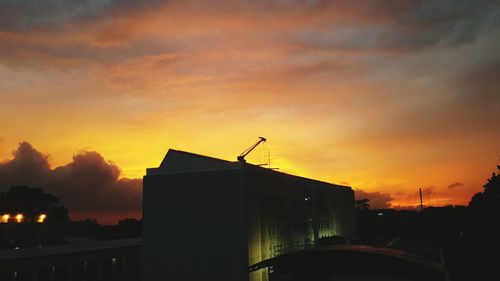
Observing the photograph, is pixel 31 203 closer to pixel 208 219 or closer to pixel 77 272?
pixel 77 272

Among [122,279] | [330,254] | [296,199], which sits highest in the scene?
[296,199]

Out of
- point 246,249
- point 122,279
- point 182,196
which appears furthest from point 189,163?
point 122,279

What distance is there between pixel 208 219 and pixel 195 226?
5.07ft

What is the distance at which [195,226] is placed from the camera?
131ft

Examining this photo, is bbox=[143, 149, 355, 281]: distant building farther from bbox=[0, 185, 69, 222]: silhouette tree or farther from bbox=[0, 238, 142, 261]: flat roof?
bbox=[0, 185, 69, 222]: silhouette tree

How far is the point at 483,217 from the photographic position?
5419 centimetres

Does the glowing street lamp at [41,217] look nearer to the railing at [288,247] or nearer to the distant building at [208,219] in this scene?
the distant building at [208,219]

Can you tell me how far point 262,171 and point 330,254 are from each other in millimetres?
10931

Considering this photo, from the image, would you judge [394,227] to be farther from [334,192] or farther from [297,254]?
[297,254]

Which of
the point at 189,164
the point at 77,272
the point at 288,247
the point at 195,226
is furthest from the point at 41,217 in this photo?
the point at 288,247

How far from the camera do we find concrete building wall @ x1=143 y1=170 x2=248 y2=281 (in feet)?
126

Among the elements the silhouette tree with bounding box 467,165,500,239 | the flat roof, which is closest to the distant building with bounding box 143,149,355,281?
the flat roof

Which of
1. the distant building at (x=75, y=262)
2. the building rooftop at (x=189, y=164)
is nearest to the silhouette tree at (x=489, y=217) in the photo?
the building rooftop at (x=189, y=164)

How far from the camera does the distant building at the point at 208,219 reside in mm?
38562
